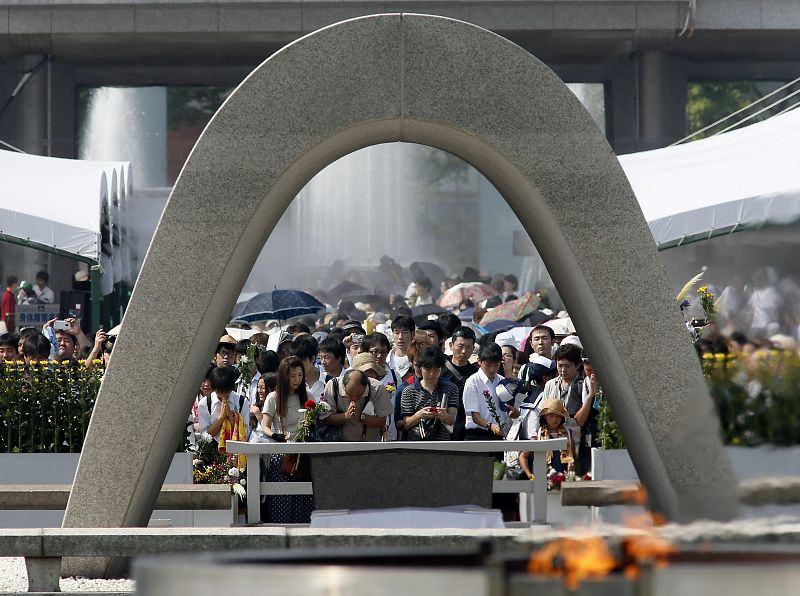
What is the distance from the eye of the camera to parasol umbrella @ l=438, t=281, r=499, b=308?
852 inches

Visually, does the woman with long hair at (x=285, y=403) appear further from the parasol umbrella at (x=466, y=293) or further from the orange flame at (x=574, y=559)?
the parasol umbrella at (x=466, y=293)

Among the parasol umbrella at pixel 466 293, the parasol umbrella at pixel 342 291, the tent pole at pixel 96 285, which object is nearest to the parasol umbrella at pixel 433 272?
the parasol umbrella at pixel 342 291

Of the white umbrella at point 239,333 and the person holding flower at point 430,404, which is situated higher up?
the white umbrella at point 239,333

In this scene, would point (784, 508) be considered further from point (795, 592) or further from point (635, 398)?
point (635, 398)

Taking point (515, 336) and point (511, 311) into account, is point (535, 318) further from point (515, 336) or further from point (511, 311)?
point (515, 336)

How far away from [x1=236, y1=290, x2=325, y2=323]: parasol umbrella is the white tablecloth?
11122 millimetres

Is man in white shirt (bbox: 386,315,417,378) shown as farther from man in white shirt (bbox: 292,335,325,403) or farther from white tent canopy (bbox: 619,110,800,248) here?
white tent canopy (bbox: 619,110,800,248)

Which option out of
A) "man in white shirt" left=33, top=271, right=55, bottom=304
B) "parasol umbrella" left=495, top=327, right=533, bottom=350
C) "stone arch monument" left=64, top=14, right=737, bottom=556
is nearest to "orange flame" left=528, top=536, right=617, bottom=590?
"stone arch monument" left=64, top=14, right=737, bottom=556

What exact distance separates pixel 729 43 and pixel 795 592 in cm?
2801

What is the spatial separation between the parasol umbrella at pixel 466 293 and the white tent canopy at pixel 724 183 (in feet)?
13.0

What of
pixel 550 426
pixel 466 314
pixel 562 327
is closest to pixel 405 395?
pixel 550 426

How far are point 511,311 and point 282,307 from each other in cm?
343

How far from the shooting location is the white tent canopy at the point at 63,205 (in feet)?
56.8

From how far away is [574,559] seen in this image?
3266 millimetres
